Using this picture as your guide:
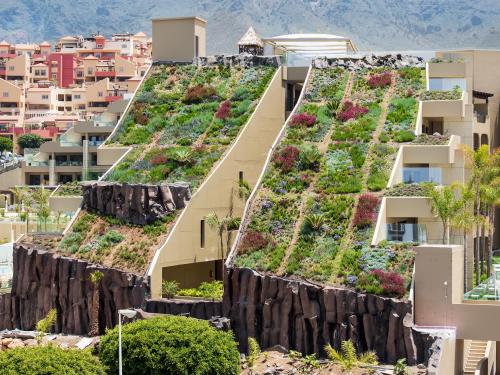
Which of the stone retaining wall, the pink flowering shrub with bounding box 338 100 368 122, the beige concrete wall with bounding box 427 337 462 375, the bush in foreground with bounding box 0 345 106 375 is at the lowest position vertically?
the beige concrete wall with bounding box 427 337 462 375

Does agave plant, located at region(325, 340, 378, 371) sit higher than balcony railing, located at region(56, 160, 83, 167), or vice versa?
balcony railing, located at region(56, 160, 83, 167)

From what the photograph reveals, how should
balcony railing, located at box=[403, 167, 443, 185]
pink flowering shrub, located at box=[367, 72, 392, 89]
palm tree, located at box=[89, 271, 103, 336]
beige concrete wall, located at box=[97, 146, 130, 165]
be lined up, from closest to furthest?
1. palm tree, located at box=[89, 271, 103, 336]
2. balcony railing, located at box=[403, 167, 443, 185]
3. pink flowering shrub, located at box=[367, 72, 392, 89]
4. beige concrete wall, located at box=[97, 146, 130, 165]

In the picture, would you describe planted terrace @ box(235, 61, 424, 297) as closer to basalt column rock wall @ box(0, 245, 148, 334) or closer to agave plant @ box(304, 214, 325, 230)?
agave plant @ box(304, 214, 325, 230)

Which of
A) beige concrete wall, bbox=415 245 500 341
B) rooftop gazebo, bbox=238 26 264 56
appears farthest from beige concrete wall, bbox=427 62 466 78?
beige concrete wall, bbox=415 245 500 341

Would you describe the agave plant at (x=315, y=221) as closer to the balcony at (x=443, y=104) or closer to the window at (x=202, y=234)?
the window at (x=202, y=234)

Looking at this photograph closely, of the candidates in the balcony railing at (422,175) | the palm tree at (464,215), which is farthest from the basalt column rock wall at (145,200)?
the palm tree at (464,215)

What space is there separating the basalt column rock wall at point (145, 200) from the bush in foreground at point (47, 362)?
19.3 meters

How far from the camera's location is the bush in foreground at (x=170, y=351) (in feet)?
186

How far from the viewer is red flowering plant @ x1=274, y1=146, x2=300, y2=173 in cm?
7319

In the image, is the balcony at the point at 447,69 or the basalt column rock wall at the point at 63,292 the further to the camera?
the balcony at the point at 447,69

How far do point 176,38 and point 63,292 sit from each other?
23006mm

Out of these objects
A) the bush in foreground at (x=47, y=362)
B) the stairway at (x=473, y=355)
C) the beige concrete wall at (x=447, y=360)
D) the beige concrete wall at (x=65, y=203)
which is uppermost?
the beige concrete wall at (x=65, y=203)

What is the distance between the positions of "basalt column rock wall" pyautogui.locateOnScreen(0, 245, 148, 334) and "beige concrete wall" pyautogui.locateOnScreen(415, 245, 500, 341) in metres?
15.2

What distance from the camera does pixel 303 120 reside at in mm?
77000
